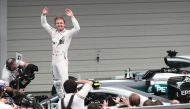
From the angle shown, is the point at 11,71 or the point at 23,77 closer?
the point at 23,77

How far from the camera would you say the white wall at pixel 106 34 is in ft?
54.7

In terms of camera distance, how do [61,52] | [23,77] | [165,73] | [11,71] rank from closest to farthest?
[61,52], [165,73], [23,77], [11,71]

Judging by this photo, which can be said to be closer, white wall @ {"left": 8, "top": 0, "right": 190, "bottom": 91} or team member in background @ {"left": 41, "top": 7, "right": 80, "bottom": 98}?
team member in background @ {"left": 41, "top": 7, "right": 80, "bottom": 98}

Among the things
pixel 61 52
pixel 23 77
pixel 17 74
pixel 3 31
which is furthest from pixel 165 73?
pixel 3 31

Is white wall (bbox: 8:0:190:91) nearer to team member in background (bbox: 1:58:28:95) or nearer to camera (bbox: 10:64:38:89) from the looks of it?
team member in background (bbox: 1:58:28:95)

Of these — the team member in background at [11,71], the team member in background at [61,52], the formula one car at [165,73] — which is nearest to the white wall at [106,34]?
the team member in background at [11,71]

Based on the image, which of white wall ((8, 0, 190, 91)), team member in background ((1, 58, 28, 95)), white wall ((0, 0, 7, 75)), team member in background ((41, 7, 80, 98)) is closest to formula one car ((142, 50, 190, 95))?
team member in background ((41, 7, 80, 98))

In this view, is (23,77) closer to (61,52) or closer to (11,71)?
(11,71)

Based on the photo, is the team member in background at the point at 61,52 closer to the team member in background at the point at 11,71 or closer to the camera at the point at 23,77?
the camera at the point at 23,77

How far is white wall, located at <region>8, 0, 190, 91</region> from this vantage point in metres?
16.7

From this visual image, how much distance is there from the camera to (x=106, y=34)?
55.6 feet

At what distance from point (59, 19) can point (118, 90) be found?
5.65 ft

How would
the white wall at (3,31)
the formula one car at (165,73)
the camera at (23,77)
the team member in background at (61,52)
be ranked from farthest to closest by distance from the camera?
the white wall at (3,31) → the camera at (23,77) → the formula one car at (165,73) → the team member in background at (61,52)

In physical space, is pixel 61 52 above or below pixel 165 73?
above
